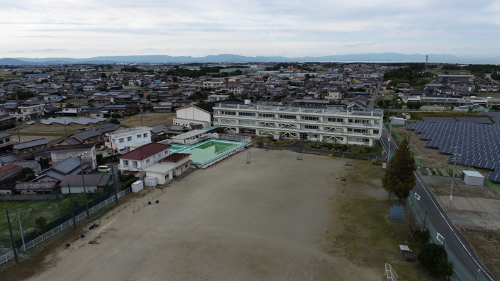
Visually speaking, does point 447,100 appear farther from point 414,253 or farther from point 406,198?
point 414,253

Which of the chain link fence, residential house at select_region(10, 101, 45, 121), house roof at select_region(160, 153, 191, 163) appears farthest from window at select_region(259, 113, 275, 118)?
residential house at select_region(10, 101, 45, 121)

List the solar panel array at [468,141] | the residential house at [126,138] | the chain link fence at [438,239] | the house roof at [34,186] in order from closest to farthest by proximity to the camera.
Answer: the chain link fence at [438,239]
the house roof at [34,186]
the solar panel array at [468,141]
the residential house at [126,138]

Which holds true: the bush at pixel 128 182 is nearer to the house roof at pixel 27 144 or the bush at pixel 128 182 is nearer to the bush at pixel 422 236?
the house roof at pixel 27 144

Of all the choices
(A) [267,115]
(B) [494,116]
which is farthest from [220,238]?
(B) [494,116]

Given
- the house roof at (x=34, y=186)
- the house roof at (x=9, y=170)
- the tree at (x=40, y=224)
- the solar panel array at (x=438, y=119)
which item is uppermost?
the solar panel array at (x=438, y=119)

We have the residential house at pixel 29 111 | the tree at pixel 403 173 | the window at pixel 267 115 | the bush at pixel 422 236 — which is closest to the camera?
the bush at pixel 422 236

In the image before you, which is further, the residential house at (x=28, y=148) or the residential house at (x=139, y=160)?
the residential house at (x=28, y=148)

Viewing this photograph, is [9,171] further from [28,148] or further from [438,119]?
[438,119]

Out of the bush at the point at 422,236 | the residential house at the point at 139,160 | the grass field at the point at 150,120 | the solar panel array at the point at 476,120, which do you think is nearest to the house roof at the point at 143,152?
the residential house at the point at 139,160
